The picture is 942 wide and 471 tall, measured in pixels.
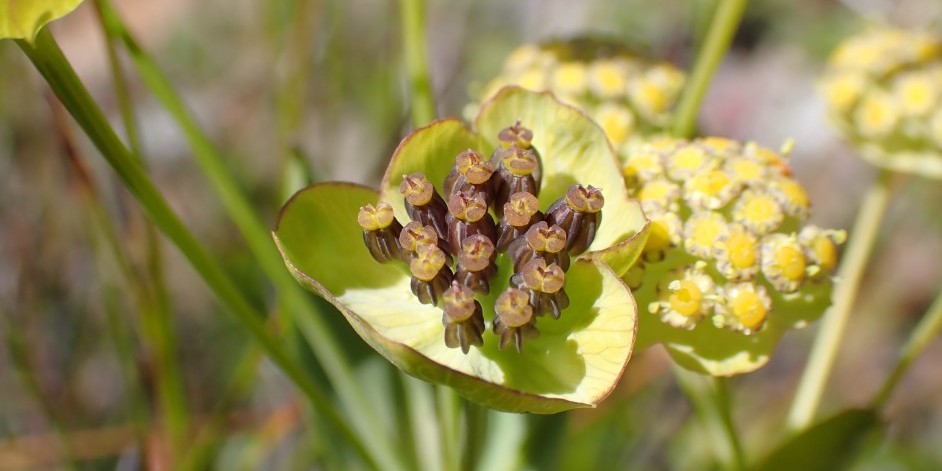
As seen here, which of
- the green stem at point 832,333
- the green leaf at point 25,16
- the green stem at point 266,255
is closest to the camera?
the green leaf at point 25,16

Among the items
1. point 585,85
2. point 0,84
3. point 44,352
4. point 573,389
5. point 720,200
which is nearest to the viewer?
point 573,389

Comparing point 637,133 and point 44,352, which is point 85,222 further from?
point 637,133

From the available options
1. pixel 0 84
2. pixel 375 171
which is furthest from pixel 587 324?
pixel 0 84

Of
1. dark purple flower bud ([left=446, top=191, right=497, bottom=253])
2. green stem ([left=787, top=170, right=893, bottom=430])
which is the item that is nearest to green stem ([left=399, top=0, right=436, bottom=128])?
dark purple flower bud ([left=446, top=191, right=497, bottom=253])

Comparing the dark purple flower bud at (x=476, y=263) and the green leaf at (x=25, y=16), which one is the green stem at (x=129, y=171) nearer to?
the green leaf at (x=25, y=16)

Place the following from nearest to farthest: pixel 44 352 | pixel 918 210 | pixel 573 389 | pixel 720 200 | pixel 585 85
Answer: pixel 573 389 → pixel 720 200 → pixel 585 85 → pixel 44 352 → pixel 918 210

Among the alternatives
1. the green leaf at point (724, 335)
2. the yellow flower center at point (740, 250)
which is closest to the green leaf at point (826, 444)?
the green leaf at point (724, 335)
